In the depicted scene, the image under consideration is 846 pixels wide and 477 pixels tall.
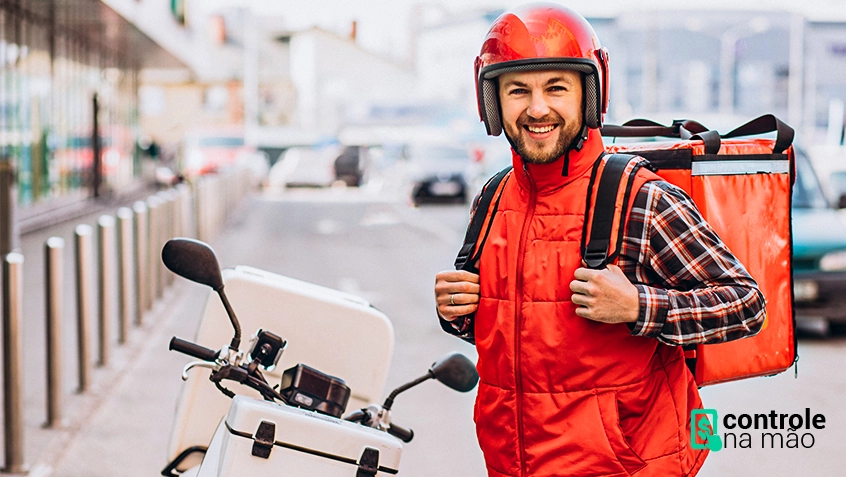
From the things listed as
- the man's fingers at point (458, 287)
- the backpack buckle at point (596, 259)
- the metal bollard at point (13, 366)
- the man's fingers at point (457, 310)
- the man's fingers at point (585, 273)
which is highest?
the backpack buckle at point (596, 259)

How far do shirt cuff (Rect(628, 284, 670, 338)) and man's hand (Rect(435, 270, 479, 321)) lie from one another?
37 cm

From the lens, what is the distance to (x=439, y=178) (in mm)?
31281

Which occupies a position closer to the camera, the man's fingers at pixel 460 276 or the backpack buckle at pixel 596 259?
the backpack buckle at pixel 596 259

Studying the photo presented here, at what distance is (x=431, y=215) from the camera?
27.0 metres

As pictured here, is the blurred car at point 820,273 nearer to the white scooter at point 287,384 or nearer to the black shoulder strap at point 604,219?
the white scooter at point 287,384

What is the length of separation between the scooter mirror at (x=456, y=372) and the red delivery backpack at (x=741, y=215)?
15.9 inches

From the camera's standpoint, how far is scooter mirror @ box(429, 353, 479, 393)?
3.00 meters

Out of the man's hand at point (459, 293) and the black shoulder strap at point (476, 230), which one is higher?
the black shoulder strap at point (476, 230)

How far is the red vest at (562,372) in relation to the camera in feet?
7.91

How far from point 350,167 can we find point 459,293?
3773cm

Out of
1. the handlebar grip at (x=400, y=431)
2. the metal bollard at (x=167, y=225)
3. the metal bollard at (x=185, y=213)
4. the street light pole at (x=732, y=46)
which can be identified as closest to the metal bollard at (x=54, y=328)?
the handlebar grip at (x=400, y=431)

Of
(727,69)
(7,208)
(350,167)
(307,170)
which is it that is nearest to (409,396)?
(7,208)

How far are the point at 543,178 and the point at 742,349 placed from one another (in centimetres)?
69

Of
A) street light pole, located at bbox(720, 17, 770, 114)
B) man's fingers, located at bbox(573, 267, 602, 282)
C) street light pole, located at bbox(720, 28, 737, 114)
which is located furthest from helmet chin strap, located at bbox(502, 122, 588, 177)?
street light pole, located at bbox(720, 17, 770, 114)
